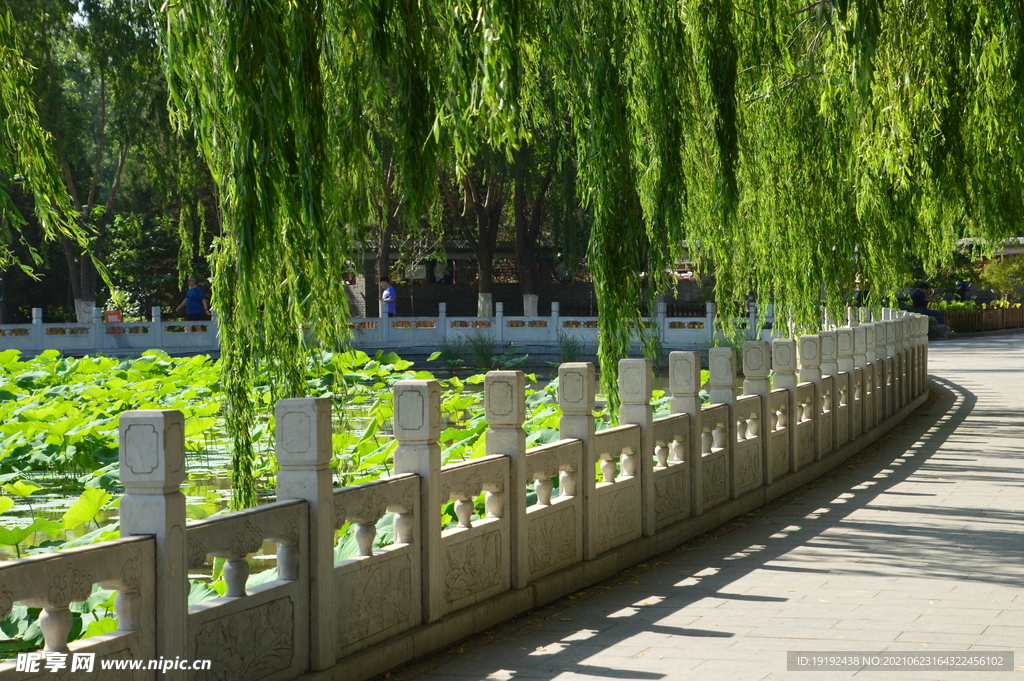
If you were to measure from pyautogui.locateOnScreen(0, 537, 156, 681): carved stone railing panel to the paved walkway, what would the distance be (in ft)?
4.93

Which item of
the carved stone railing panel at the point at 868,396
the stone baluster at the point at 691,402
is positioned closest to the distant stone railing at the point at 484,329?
the carved stone railing panel at the point at 868,396

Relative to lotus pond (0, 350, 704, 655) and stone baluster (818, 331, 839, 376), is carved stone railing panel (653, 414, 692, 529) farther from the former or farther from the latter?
stone baluster (818, 331, 839, 376)

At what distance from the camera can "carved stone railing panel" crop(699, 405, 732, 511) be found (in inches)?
324

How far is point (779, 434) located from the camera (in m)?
9.86

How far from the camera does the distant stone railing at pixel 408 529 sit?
3.64 metres

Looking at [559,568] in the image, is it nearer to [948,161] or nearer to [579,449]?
[579,449]

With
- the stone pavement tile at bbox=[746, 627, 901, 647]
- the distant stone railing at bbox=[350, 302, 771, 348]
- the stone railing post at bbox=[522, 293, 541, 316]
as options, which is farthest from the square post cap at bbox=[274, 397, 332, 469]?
the stone railing post at bbox=[522, 293, 541, 316]

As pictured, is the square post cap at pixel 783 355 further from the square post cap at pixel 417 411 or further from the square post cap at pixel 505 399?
the square post cap at pixel 417 411

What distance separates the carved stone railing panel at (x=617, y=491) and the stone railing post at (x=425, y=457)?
1598 millimetres

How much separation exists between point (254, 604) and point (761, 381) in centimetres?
601

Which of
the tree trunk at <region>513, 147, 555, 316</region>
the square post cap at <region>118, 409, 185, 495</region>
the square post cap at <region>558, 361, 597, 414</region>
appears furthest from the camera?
the tree trunk at <region>513, 147, 555, 316</region>

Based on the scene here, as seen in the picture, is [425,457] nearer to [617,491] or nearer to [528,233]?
[617,491]

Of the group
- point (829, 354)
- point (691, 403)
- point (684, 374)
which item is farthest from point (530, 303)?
point (684, 374)

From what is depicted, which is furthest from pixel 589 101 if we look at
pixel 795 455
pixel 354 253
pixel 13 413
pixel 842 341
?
pixel 13 413
